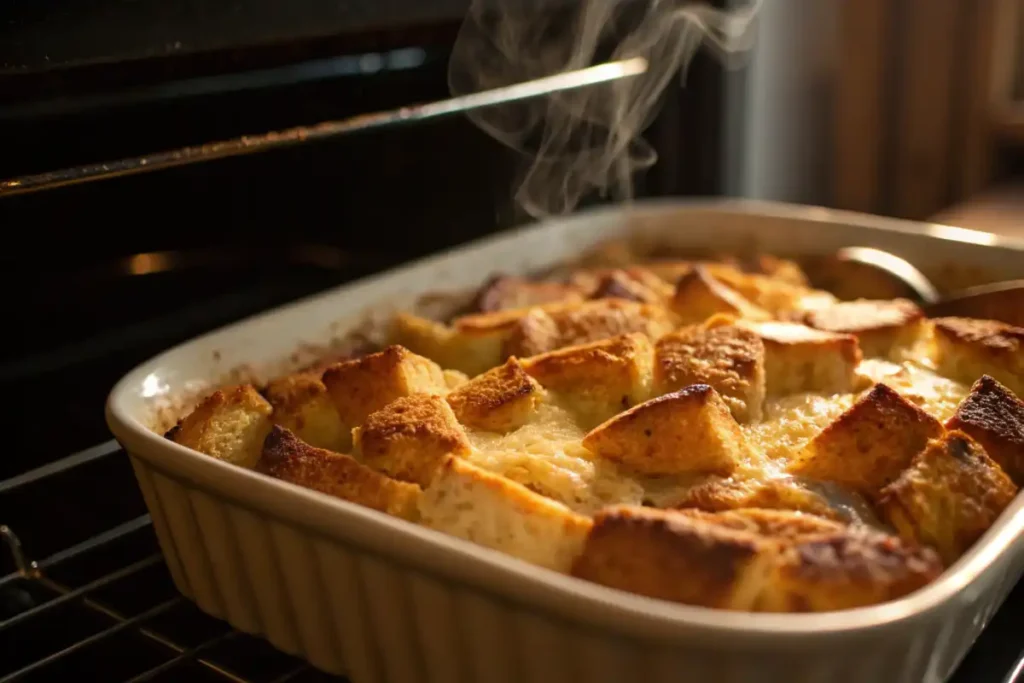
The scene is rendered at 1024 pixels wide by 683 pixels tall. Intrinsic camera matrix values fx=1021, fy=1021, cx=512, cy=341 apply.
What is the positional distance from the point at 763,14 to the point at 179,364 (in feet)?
5.55

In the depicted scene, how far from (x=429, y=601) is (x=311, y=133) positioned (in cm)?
50

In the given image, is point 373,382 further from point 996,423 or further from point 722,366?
point 996,423

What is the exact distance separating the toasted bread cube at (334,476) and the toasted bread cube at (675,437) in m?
0.17

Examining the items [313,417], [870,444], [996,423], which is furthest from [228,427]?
[996,423]

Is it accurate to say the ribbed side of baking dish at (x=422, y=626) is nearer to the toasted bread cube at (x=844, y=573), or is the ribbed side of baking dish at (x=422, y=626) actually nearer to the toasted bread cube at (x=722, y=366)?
the toasted bread cube at (x=844, y=573)

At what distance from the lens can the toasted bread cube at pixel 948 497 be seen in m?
0.71

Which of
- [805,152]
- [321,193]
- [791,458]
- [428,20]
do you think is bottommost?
[805,152]

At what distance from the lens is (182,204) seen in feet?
4.63

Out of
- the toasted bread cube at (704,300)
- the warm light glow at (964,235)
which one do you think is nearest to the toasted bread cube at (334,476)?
the toasted bread cube at (704,300)

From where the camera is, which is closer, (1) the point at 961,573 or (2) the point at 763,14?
(1) the point at 961,573

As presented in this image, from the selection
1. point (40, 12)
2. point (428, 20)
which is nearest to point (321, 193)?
point (428, 20)

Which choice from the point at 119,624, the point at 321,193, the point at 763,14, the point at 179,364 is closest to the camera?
the point at 119,624

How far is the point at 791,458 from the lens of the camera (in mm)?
850

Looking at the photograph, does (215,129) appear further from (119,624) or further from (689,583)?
(689,583)
